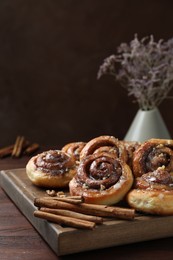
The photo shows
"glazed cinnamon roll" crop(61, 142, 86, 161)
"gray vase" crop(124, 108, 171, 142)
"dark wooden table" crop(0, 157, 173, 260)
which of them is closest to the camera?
"dark wooden table" crop(0, 157, 173, 260)

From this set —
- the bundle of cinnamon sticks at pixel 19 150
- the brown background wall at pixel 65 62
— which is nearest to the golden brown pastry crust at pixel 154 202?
the bundle of cinnamon sticks at pixel 19 150

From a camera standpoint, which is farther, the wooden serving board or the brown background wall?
the brown background wall

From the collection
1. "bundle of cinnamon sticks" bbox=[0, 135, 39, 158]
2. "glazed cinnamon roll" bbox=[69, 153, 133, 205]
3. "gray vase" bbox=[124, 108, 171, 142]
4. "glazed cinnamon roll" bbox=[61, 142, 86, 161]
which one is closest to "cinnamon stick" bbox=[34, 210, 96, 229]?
"glazed cinnamon roll" bbox=[69, 153, 133, 205]

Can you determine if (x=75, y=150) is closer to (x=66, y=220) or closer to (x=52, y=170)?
(x=52, y=170)

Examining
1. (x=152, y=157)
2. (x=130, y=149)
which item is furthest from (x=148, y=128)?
(x=152, y=157)

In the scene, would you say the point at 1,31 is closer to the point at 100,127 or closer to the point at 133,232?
the point at 100,127

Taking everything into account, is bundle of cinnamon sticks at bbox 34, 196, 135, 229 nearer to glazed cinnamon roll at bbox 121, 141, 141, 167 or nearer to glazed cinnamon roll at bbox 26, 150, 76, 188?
glazed cinnamon roll at bbox 26, 150, 76, 188

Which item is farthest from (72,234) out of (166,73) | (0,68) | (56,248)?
(0,68)
